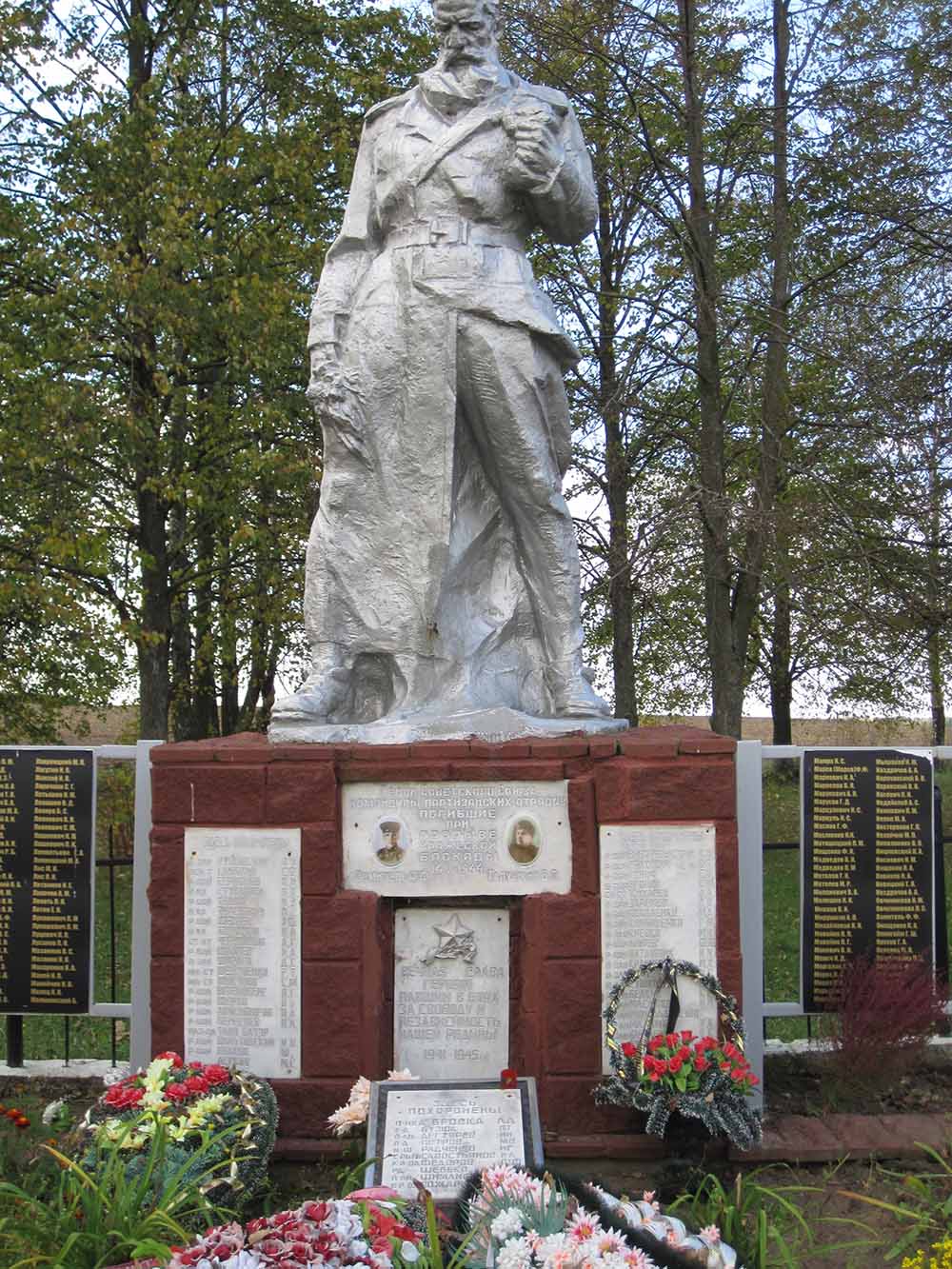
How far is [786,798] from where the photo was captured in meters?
14.0

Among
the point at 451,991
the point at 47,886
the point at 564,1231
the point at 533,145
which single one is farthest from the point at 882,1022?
the point at 533,145

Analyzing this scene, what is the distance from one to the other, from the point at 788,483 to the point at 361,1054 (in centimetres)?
922

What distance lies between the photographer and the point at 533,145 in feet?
15.4

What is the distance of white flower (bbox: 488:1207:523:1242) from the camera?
2.69m

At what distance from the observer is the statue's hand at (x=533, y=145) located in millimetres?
4711

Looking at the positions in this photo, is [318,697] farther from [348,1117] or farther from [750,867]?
[750,867]

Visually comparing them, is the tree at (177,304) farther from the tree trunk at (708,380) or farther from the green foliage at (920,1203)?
the green foliage at (920,1203)

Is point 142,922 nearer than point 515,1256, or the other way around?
point 515,1256

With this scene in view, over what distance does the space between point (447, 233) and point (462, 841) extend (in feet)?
6.84

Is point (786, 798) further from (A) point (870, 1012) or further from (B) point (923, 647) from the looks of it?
(A) point (870, 1012)

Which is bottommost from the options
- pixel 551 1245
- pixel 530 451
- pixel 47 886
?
pixel 551 1245

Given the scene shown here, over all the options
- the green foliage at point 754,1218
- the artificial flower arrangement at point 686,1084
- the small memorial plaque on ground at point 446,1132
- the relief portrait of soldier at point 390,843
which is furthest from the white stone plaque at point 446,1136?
the relief portrait of soldier at point 390,843

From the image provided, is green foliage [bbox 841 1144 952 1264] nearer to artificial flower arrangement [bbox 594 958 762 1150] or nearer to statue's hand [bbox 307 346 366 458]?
artificial flower arrangement [bbox 594 958 762 1150]

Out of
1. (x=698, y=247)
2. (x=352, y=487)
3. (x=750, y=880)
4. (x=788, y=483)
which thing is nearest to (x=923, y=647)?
(x=788, y=483)
